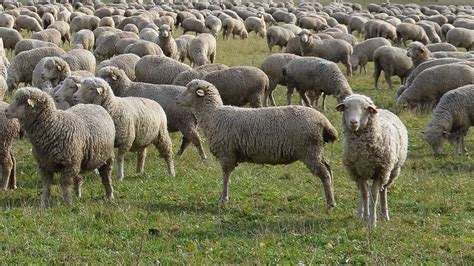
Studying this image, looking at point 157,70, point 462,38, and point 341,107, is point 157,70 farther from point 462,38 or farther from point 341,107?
point 462,38

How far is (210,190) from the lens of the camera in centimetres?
1095

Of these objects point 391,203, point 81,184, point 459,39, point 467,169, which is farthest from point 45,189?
point 459,39

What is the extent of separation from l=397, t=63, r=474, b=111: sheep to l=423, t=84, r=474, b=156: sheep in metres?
2.93

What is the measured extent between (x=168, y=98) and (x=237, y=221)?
15.2 ft

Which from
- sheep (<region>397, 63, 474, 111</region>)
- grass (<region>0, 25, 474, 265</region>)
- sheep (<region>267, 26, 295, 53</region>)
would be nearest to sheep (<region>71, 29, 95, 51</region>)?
sheep (<region>267, 26, 295, 53</region>)

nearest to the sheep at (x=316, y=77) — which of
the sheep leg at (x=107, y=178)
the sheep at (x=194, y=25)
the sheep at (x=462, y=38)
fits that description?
the sheep leg at (x=107, y=178)

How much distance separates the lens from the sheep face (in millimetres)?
8641

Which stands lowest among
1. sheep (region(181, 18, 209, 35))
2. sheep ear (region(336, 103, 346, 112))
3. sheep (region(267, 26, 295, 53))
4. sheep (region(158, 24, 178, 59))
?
sheep (region(181, 18, 209, 35))

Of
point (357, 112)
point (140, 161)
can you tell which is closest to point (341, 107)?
point (357, 112)

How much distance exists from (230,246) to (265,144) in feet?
7.96

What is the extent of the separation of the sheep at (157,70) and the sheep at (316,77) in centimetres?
314

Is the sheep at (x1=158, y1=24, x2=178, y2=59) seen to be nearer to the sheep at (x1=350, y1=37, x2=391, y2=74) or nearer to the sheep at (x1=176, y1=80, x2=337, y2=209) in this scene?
the sheep at (x1=350, y1=37, x2=391, y2=74)

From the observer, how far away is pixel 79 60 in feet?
57.6

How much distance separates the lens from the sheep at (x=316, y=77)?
58.1ft
